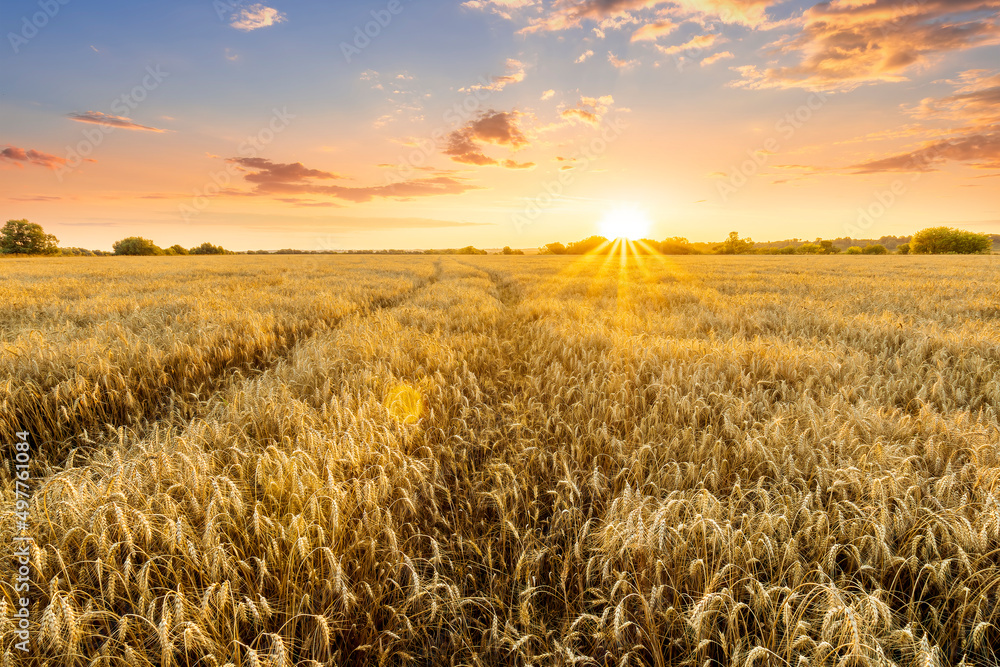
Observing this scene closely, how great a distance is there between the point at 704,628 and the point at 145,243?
125919 millimetres

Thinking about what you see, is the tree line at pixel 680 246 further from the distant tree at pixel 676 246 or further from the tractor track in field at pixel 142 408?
the tractor track in field at pixel 142 408

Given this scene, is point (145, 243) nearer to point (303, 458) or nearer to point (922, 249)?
point (303, 458)

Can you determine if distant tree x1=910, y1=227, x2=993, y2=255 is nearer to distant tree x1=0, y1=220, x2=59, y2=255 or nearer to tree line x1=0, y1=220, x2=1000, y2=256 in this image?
tree line x1=0, y1=220, x2=1000, y2=256

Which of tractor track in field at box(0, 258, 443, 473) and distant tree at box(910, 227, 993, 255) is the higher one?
distant tree at box(910, 227, 993, 255)

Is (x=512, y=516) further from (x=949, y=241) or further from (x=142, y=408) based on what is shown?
(x=949, y=241)

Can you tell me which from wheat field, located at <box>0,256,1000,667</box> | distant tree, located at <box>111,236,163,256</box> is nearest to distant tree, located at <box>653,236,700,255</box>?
wheat field, located at <box>0,256,1000,667</box>

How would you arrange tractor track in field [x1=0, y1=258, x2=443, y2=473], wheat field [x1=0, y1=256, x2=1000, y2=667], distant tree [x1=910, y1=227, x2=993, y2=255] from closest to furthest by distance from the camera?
wheat field [x1=0, y1=256, x2=1000, y2=667] < tractor track in field [x1=0, y1=258, x2=443, y2=473] < distant tree [x1=910, y1=227, x2=993, y2=255]

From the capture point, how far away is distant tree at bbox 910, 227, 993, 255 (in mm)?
80750

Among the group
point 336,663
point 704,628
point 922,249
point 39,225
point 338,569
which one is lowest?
point 336,663

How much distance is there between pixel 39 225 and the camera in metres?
76.7

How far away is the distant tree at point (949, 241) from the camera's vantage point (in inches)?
3179

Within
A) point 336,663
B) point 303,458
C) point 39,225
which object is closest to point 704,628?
point 336,663

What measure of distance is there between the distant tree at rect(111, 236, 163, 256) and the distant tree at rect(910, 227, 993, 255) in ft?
573

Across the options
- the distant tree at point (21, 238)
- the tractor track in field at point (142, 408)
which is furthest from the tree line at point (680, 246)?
the tractor track in field at point (142, 408)
